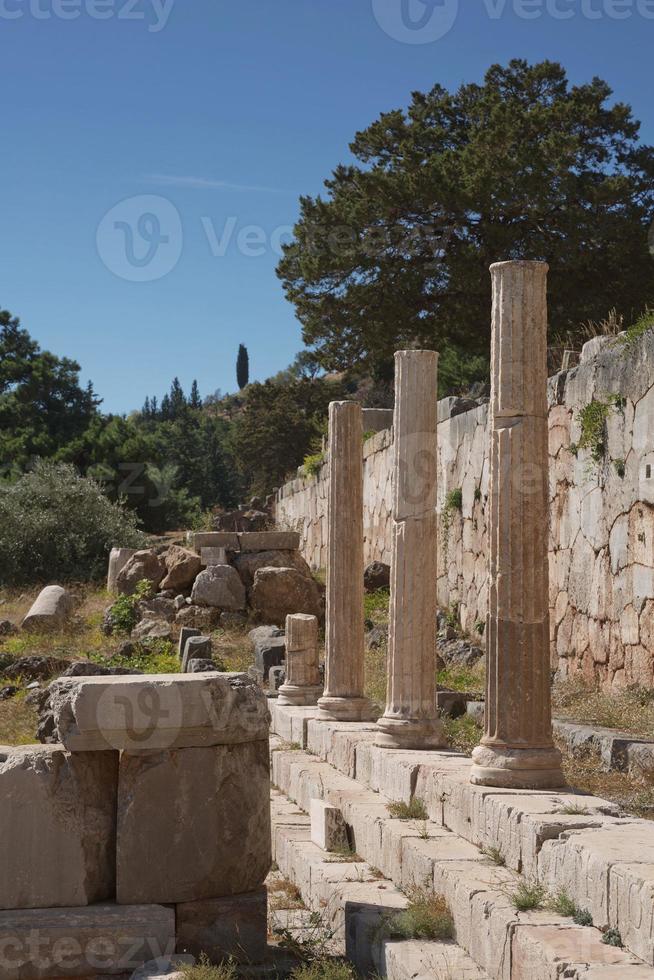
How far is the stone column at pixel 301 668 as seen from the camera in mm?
12336

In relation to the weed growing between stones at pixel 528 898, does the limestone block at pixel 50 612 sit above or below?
above

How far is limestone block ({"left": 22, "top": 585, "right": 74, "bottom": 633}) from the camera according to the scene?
17938 millimetres

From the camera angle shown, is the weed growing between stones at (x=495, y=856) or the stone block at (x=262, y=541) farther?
the stone block at (x=262, y=541)

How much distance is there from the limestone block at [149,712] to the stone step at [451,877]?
1.24 meters

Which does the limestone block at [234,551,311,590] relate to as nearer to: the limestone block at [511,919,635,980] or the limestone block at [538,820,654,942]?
the limestone block at [538,820,654,942]

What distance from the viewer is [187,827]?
5.63 metres

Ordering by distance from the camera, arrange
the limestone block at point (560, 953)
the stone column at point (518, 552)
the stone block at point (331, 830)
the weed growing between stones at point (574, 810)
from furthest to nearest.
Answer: the stone block at point (331, 830)
the stone column at point (518, 552)
the weed growing between stones at point (574, 810)
the limestone block at point (560, 953)

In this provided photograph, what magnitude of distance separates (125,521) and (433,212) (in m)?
9.38

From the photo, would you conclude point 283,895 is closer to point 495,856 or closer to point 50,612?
point 495,856

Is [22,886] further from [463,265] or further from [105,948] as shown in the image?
[463,265]

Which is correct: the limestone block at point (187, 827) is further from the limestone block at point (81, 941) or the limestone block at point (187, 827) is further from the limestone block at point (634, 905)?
the limestone block at point (634, 905)

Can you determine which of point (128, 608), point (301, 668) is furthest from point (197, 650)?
point (128, 608)

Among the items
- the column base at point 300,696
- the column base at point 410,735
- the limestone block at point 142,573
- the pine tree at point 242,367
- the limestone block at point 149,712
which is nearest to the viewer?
the limestone block at point 149,712

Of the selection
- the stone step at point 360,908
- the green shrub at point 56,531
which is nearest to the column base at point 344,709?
the stone step at point 360,908
